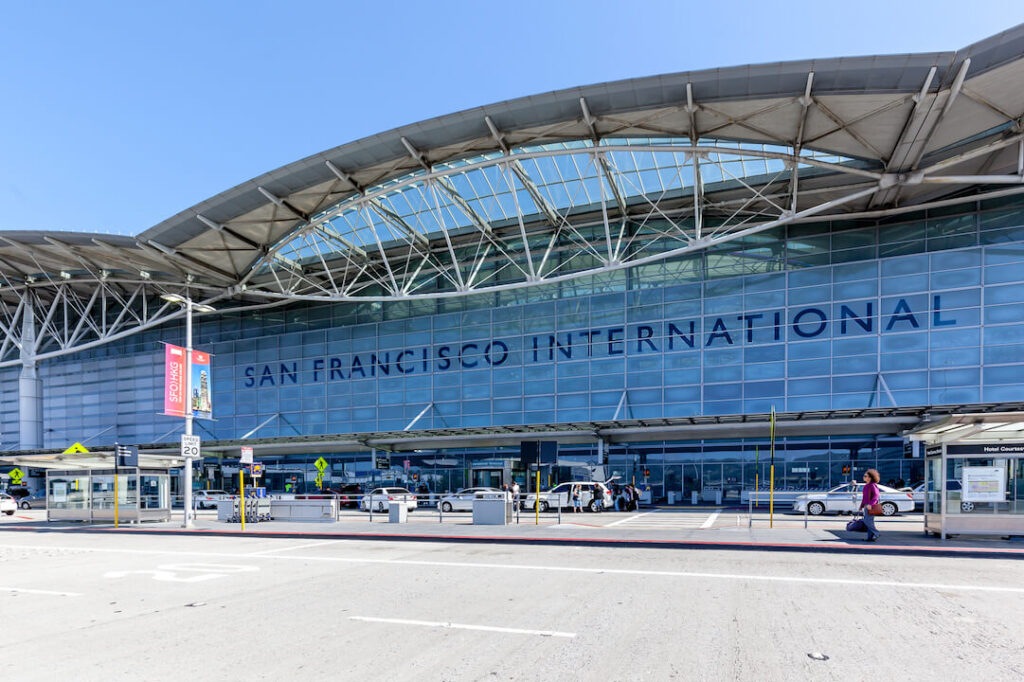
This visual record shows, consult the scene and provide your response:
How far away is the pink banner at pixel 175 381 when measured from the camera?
76.2ft

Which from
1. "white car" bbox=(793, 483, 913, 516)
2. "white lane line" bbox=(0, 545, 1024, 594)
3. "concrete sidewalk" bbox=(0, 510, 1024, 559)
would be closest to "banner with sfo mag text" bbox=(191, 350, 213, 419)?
"concrete sidewalk" bbox=(0, 510, 1024, 559)

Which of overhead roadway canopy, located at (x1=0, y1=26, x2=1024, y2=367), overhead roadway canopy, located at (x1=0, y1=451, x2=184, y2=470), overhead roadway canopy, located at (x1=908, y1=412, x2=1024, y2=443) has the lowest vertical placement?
overhead roadway canopy, located at (x1=0, y1=451, x2=184, y2=470)

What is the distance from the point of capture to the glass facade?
31.2m

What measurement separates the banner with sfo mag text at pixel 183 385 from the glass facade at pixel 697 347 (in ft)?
60.8

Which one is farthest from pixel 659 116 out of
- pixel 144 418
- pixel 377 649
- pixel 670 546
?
pixel 144 418

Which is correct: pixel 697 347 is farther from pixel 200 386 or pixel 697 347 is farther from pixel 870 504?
pixel 200 386

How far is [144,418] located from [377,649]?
52.9 metres

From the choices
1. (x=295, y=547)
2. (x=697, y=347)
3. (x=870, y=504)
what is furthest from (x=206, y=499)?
(x=870, y=504)

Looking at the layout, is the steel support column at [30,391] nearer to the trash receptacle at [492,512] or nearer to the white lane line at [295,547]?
the white lane line at [295,547]

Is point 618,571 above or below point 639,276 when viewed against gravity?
below

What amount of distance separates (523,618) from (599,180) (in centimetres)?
2510

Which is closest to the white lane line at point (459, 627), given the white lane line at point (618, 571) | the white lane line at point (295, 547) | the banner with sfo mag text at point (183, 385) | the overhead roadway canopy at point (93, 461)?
the white lane line at point (618, 571)

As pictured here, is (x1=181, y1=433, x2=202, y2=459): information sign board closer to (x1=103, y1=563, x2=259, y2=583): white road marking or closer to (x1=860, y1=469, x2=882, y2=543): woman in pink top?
(x1=103, y1=563, x2=259, y2=583): white road marking

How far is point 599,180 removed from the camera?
3031 cm
